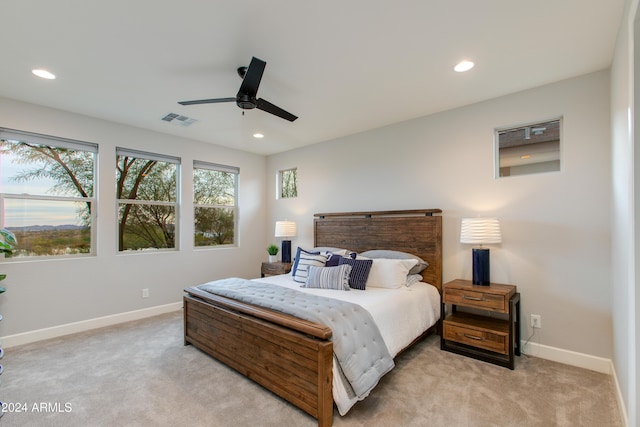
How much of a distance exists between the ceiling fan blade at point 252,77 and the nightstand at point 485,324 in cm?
261

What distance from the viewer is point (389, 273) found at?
3.19 metres

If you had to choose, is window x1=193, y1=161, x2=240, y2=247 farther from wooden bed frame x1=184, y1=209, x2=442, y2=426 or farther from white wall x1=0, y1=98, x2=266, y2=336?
wooden bed frame x1=184, y1=209, x2=442, y2=426

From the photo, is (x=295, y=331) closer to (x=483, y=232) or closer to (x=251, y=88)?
(x=251, y=88)

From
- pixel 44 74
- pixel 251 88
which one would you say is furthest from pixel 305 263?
pixel 44 74

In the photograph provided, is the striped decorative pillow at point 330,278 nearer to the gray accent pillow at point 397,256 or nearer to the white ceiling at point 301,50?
the gray accent pillow at point 397,256

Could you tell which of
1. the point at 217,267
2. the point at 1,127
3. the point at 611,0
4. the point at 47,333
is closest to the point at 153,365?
the point at 47,333

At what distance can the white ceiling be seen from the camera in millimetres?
1917

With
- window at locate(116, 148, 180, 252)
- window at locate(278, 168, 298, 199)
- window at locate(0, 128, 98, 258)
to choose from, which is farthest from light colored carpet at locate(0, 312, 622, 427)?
window at locate(278, 168, 298, 199)

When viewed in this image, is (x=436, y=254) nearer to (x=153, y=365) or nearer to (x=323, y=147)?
(x=323, y=147)

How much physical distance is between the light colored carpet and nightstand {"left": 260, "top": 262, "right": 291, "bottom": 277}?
1.72m

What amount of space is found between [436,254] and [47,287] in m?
4.48

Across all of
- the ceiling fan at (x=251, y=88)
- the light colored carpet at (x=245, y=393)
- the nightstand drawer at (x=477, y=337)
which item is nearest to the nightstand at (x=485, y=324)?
the nightstand drawer at (x=477, y=337)

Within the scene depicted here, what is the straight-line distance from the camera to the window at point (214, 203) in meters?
4.89

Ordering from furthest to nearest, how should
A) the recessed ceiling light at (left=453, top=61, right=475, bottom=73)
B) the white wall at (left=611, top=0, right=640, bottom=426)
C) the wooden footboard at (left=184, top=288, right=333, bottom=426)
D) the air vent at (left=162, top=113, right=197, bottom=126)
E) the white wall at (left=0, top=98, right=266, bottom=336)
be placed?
the air vent at (left=162, top=113, right=197, bottom=126) → the white wall at (left=0, top=98, right=266, bottom=336) → the recessed ceiling light at (left=453, top=61, right=475, bottom=73) → the wooden footboard at (left=184, top=288, right=333, bottom=426) → the white wall at (left=611, top=0, right=640, bottom=426)
